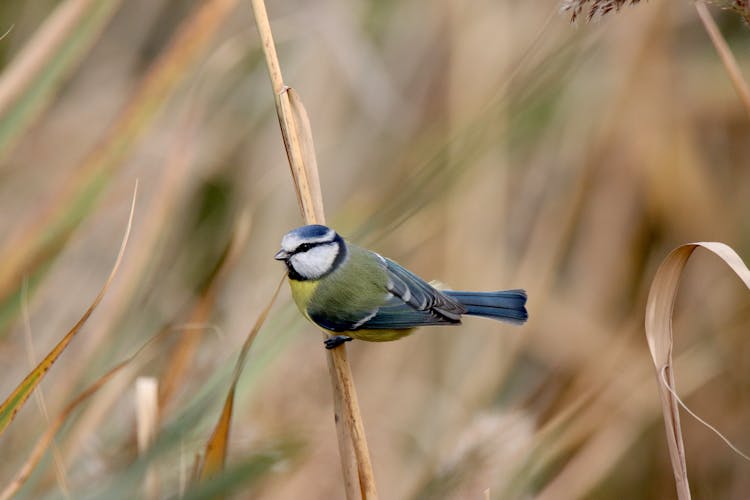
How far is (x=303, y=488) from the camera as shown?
6.93 ft

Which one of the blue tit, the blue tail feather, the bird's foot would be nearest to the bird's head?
the blue tit

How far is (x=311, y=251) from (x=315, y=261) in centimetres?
5

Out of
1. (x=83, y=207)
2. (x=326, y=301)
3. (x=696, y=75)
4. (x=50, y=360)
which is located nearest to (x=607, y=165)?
(x=696, y=75)

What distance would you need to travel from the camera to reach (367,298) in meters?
1.73

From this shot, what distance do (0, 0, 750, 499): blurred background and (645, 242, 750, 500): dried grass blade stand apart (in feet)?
2.32

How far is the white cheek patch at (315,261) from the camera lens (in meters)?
1.67

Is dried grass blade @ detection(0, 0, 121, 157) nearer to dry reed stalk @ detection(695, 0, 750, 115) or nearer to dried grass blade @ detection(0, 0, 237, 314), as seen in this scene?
dried grass blade @ detection(0, 0, 237, 314)

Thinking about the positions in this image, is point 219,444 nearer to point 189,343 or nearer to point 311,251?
point 189,343

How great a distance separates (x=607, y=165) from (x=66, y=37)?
1.65 metres

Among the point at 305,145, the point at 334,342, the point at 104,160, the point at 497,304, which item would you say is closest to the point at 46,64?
the point at 104,160

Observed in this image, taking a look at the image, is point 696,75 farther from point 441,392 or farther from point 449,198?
point 441,392

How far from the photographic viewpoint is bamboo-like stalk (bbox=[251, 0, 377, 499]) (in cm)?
135

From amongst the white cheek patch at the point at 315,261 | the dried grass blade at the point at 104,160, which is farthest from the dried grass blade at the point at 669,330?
the dried grass blade at the point at 104,160

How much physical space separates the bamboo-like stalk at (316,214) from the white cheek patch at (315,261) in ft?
0.41
